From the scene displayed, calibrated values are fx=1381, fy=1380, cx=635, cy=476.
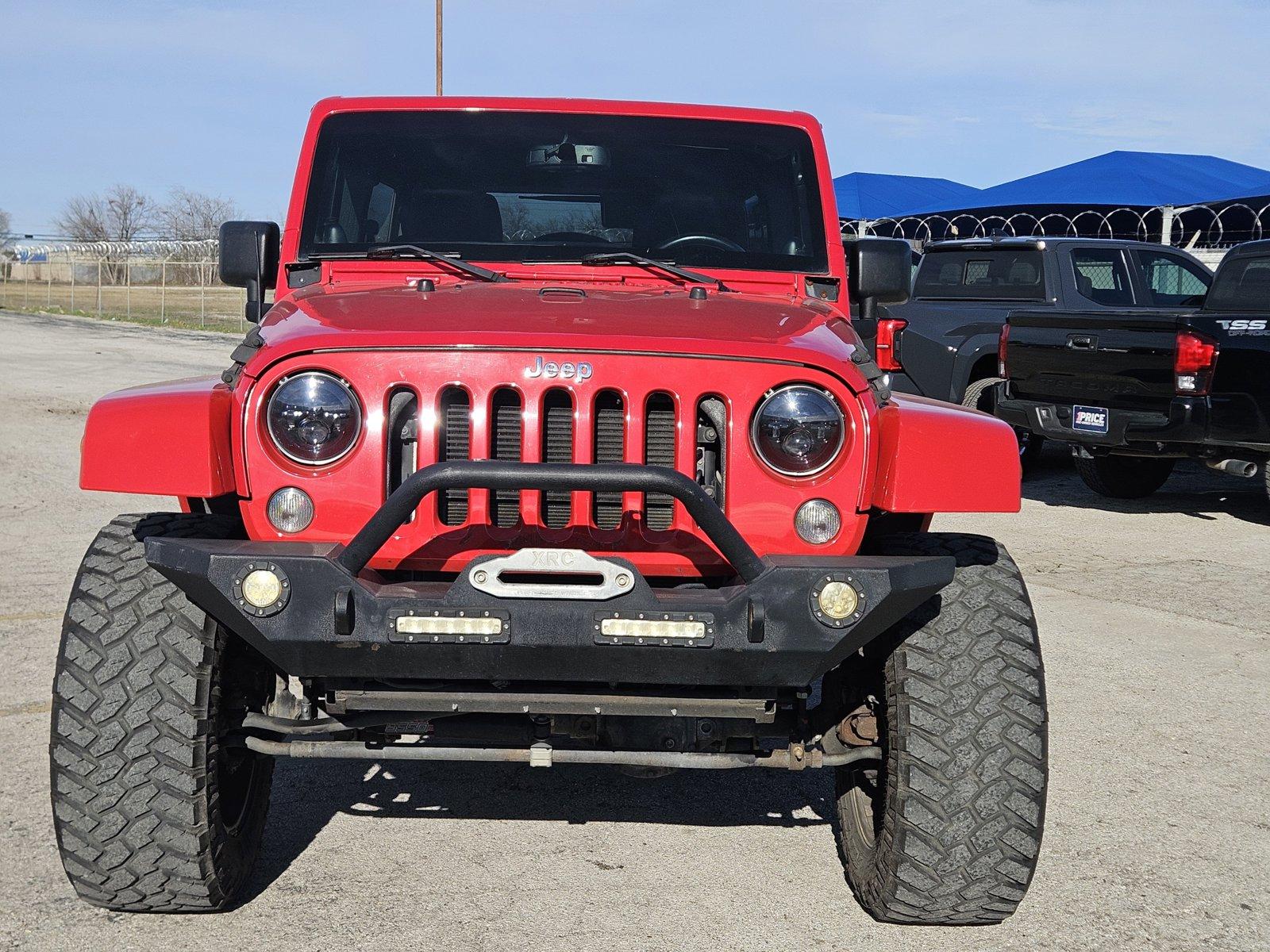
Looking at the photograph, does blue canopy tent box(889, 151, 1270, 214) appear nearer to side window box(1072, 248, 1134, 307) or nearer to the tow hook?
side window box(1072, 248, 1134, 307)

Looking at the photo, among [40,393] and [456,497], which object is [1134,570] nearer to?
[456,497]

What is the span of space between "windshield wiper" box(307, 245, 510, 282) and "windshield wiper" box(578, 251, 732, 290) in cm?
28

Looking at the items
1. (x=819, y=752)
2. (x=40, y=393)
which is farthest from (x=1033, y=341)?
(x=40, y=393)

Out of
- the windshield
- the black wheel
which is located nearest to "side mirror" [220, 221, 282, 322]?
the windshield

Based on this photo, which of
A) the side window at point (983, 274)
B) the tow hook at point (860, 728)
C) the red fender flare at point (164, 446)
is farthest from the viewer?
the side window at point (983, 274)

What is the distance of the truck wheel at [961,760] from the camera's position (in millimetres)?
3133

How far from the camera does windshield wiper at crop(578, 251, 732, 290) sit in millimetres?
4102

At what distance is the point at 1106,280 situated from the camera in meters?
11.4

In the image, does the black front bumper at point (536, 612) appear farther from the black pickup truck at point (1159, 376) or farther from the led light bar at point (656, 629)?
the black pickup truck at point (1159, 376)

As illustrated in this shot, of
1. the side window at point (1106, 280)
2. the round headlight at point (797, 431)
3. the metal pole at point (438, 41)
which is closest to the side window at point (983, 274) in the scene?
the side window at point (1106, 280)

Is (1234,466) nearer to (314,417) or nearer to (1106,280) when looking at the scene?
(1106,280)

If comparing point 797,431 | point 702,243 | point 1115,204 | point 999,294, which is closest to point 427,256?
point 702,243

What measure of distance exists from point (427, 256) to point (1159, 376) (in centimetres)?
649

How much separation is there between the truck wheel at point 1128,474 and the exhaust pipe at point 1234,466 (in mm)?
1307
